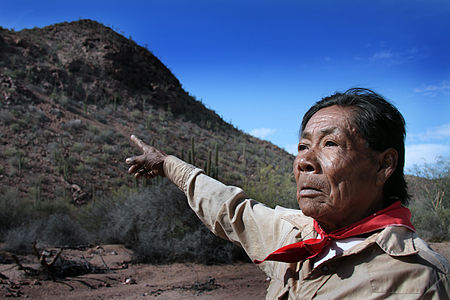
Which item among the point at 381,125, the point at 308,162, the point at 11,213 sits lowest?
the point at 11,213

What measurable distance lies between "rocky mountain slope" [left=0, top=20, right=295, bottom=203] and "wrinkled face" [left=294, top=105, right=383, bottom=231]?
1485 cm

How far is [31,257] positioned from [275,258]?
9203 millimetres

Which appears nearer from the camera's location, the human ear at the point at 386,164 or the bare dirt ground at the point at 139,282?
the human ear at the point at 386,164

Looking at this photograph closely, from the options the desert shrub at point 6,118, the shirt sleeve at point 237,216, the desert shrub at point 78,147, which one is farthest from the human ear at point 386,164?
the desert shrub at point 6,118

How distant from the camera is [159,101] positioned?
3575cm

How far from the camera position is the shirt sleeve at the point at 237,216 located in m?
1.83

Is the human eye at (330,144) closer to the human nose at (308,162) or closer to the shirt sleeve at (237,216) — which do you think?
the human nose at (308,162)

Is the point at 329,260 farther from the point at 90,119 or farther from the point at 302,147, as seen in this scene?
the point at 90,119

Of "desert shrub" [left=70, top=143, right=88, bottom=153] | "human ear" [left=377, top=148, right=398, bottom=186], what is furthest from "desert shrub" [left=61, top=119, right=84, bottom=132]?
"human ear" [left=377, top=148, right=398, bottom=186]

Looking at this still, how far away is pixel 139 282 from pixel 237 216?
599 centimetres

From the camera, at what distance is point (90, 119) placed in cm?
2844

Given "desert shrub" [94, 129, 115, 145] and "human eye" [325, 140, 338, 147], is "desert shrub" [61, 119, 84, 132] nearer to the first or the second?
"desert shrub" [94, 129, 115, 145]

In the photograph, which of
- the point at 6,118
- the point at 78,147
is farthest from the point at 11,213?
the point at 6,118

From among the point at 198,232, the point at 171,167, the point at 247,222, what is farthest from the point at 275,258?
the point at 198,232
